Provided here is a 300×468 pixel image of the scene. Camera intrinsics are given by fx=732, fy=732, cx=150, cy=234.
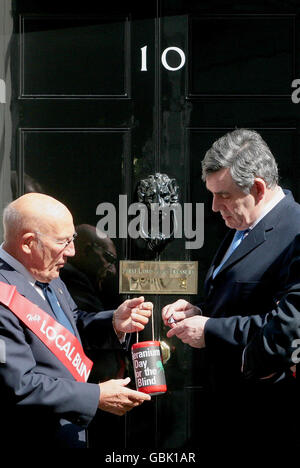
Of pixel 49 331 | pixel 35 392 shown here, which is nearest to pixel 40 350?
pixel 49 331

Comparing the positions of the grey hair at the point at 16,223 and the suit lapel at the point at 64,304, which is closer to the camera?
the grey hair at the point at 16,223

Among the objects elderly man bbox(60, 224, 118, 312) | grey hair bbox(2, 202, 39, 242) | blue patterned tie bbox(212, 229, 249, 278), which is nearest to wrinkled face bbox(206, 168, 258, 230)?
blue patterned tie bbox(212, 229, 249, 278)

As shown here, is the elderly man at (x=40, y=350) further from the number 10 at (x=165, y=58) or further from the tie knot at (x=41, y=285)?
the number 10 at (x=165, y=58)

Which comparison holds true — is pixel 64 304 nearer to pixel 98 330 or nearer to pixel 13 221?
pixel 98 330

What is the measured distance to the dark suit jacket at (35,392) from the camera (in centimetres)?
232

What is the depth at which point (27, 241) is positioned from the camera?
2.54 metres

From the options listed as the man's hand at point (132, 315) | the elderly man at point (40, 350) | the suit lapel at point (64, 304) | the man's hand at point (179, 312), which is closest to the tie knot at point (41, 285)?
the elderly man at point (40, 350)

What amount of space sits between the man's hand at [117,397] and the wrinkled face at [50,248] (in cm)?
45

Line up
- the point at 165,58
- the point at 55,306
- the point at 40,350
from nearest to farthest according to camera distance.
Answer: the point at 40,350 → the point at 55,306 → the point at 165,58

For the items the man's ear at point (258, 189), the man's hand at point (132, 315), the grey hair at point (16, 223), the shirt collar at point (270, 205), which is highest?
the man's ear at point (258, 189)

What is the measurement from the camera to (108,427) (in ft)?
11.6

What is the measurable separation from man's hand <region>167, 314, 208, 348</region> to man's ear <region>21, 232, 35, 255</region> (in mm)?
625

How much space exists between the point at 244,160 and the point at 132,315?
0.75 m

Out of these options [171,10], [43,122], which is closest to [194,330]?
[43,122]
